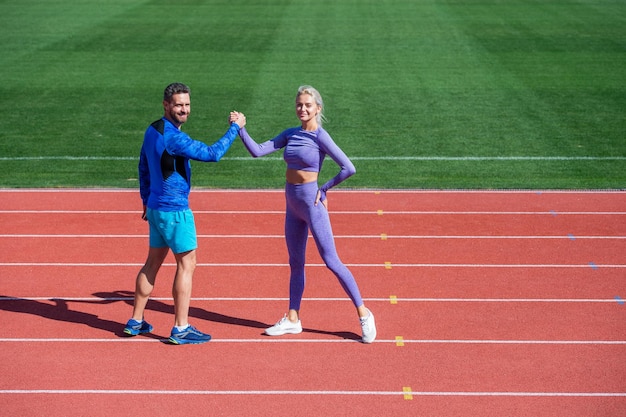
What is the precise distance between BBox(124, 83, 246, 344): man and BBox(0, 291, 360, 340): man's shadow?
1.36ft

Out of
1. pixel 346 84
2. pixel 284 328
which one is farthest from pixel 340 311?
pixel 346 84

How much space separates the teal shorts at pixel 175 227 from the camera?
720 centimetres

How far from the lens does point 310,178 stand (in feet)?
23.9

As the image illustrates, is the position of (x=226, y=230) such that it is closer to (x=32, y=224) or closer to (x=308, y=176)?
(x=32, y=224)

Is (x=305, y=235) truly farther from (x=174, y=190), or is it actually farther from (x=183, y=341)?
(x=183, y=341)

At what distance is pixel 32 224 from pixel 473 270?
199 inches

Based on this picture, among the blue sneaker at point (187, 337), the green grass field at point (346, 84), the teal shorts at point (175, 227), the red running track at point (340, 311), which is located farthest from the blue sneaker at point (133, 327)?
the green grass field at point (346, 84)

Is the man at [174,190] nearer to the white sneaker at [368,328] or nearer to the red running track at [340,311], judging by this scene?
the red running track at [340,311]

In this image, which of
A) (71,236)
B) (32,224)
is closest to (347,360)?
(71,236)

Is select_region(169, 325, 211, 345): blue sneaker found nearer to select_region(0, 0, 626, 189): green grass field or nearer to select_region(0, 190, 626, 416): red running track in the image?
select_region(0, 190, 626, 416): red running track

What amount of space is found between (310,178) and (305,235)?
53cm

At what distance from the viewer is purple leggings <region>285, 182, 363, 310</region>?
727 cm

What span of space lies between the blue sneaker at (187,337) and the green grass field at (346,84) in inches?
205

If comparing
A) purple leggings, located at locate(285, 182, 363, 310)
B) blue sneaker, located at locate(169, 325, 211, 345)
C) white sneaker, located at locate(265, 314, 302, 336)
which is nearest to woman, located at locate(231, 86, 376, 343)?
purple leggings, located at locate(285, 182, 363, 310)
